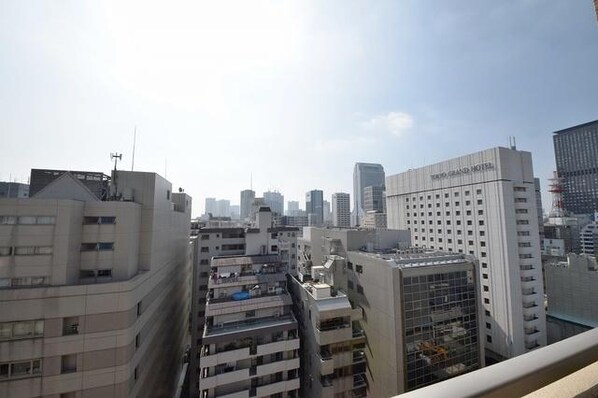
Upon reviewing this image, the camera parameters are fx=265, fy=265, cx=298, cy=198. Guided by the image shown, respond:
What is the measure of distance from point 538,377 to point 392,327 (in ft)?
71.6

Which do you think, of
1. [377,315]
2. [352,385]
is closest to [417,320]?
[377,315]

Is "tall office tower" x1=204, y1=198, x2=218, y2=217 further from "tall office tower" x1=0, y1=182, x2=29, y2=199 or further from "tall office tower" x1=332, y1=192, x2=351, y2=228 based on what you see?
"tall office tower" x1=0, y1=182, x2=29, y2=199

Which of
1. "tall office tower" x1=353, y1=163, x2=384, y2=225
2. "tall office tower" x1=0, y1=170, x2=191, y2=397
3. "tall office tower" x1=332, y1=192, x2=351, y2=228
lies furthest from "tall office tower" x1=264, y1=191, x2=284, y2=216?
"tall office tower" x1=0, y1=170, x2=191, y2=397

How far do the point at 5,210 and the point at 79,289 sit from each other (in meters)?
5.59

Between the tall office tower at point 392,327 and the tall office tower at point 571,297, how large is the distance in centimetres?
2252

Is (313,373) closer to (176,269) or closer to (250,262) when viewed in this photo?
(250,262)

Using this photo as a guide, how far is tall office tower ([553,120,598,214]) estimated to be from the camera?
4225 inches

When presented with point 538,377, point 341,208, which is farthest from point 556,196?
point 538,377

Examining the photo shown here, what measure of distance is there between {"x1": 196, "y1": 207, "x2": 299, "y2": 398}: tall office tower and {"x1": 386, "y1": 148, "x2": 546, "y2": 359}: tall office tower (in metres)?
26.8

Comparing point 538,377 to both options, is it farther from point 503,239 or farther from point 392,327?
point 503,239

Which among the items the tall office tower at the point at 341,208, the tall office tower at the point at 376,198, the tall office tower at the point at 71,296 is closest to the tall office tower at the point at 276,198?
the tall office tower at the point at 341,208

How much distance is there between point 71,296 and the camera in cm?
1412

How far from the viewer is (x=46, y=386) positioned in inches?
531

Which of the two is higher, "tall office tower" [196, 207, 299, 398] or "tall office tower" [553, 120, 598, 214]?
"tall office tower" [553, 120, 598, 214]
